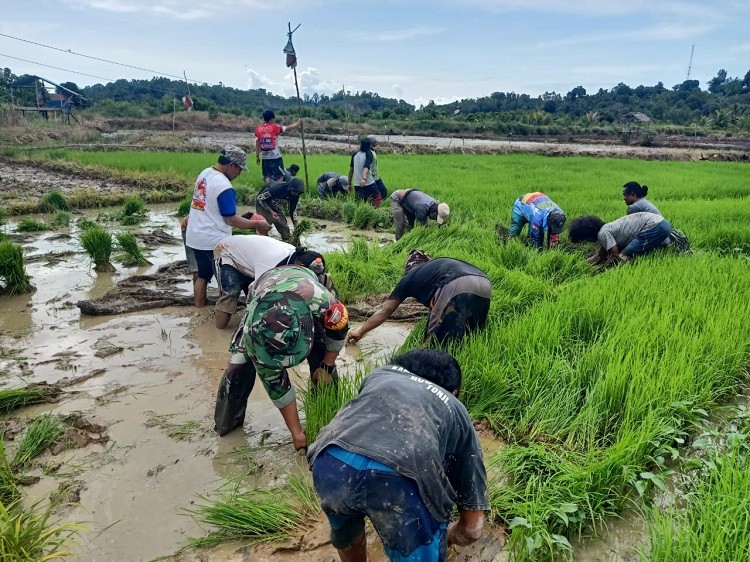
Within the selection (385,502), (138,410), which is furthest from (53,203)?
(385,502)

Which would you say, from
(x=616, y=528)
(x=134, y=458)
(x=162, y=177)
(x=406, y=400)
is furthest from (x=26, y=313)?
(x=162, y=177)

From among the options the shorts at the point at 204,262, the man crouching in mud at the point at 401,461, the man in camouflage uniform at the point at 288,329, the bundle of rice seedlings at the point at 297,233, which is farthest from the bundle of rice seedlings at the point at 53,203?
the man crouching in mud at the point at 401,461

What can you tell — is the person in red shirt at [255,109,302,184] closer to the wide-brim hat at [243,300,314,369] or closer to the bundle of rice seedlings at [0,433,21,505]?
the wide-brim hat at [243,300,314,369]

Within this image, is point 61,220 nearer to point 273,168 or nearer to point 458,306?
point 273,168

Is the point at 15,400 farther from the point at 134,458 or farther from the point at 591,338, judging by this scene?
the point at 591,338

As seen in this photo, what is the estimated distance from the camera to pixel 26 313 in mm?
5051

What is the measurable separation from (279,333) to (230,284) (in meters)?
1.97

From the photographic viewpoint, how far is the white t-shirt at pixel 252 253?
11.6 ft

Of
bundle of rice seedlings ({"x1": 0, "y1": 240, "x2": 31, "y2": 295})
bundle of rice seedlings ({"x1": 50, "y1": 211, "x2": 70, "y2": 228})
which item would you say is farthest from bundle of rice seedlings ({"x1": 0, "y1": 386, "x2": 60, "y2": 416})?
bundle of rice seedlings ({"x1": 50, "y1": 211, "x2": 70, "y2": 228})

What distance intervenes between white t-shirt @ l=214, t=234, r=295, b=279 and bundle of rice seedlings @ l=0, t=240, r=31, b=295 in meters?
2.66

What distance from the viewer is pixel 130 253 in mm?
6543

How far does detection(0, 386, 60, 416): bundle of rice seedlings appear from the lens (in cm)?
331

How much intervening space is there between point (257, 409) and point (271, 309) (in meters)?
1.21

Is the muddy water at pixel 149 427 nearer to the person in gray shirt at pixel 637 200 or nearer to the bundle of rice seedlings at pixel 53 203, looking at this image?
the person in gray shirt at pixel 637 200
